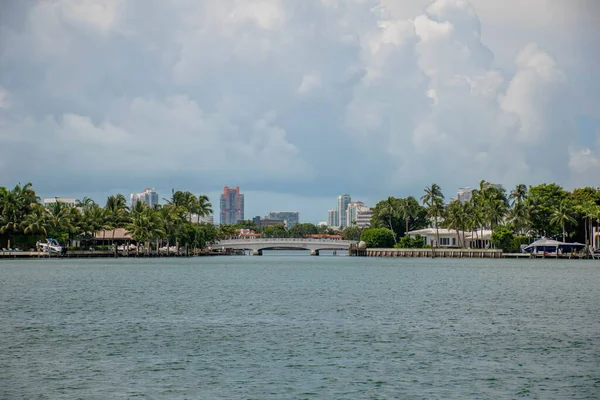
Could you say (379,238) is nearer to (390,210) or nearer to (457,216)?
(390,210)

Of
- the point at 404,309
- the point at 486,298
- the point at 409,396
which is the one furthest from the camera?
the point at 486,298

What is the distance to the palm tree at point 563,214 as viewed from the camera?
134875 millimetres

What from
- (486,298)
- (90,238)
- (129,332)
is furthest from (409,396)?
(90,238)

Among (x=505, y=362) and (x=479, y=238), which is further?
(x=479, y=238)

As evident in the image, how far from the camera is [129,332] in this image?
33.2 metres

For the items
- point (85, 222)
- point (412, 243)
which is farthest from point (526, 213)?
point (85, 222)

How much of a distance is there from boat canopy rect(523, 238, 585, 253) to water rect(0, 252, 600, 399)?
8724cm

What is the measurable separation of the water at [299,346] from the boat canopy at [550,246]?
8724cm

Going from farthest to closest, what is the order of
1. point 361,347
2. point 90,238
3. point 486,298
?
point 90,238, point 486,298, point 361,347

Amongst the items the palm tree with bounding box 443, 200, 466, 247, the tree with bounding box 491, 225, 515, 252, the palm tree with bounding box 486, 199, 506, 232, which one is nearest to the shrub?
the palm tree with bounding box 443, 200, 466, 247

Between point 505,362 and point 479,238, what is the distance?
145 metres

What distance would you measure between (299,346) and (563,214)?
11500 centimetres

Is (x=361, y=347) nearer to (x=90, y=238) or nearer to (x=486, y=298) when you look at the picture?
(x=486, y=298)

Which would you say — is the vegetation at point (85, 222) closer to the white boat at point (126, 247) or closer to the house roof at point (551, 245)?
the white boat at point (126, 247)
